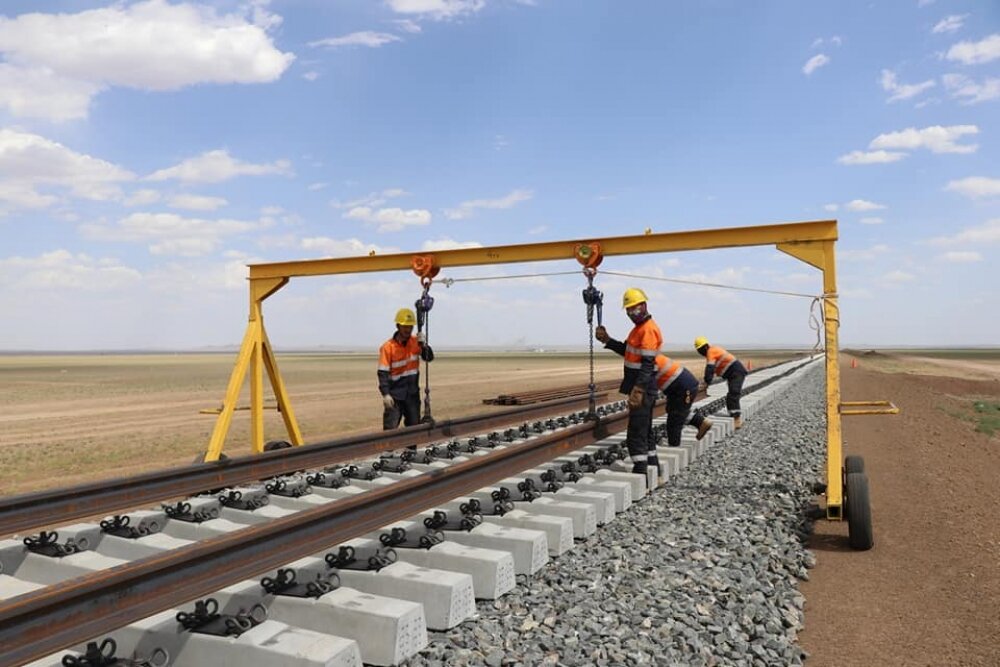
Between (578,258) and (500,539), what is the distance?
13.1 feet

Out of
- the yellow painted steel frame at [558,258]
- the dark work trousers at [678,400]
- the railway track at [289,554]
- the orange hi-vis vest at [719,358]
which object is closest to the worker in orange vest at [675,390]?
the dark work trousers at [678,400]

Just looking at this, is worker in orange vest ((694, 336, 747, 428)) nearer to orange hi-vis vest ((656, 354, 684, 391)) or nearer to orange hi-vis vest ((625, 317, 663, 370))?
orange hi-vis vest ((656, 354, 684, 391))

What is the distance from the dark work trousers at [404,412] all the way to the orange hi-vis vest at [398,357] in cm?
32

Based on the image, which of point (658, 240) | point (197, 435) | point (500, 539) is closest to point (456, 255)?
point (658, 240)

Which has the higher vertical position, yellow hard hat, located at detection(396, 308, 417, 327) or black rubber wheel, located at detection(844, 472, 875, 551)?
yellow hard hat, located at detection(396, 308, 417, 327)

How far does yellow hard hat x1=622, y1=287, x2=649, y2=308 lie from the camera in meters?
7.93

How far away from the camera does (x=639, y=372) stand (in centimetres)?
771

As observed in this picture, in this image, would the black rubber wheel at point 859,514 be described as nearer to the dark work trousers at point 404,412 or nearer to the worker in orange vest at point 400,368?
the worker in orange vest at point 400,368

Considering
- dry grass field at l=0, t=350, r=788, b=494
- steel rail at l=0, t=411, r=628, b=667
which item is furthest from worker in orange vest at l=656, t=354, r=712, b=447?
dry grass field at l=0, t=350, r=788, b=494

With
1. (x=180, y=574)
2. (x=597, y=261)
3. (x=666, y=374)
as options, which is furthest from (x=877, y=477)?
(x=180, y=574)

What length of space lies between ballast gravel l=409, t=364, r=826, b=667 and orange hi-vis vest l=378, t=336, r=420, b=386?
3658 millimetres

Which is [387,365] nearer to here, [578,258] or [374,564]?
[578,258]

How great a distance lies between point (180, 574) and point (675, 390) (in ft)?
23.1

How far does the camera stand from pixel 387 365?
9227mm
